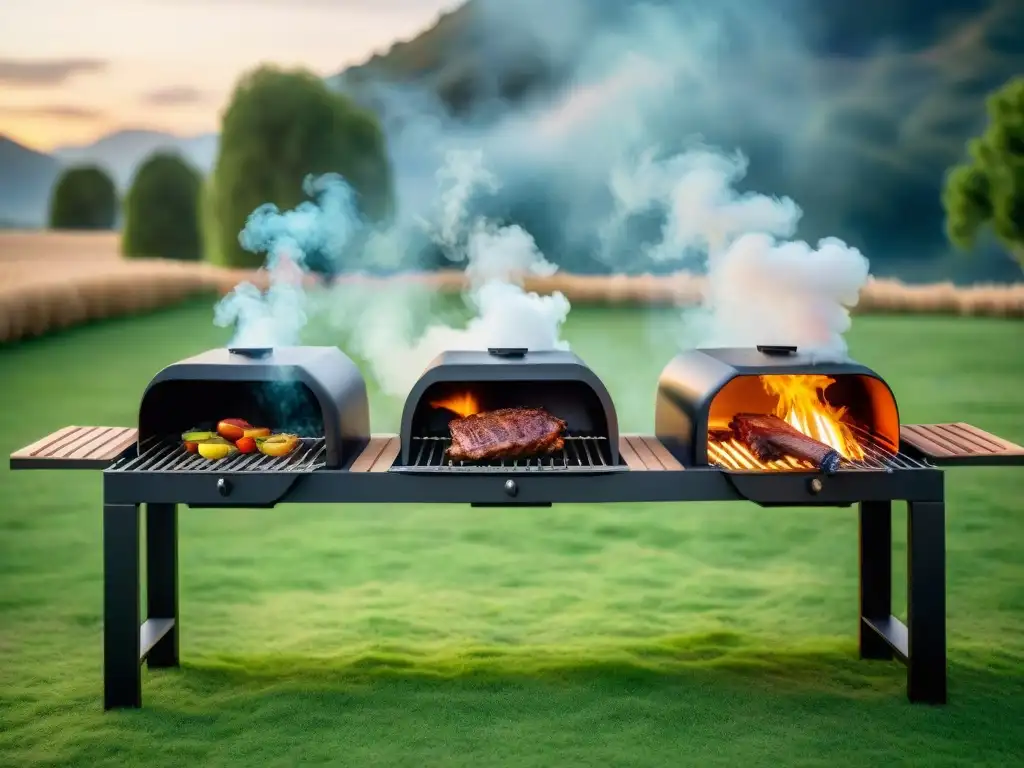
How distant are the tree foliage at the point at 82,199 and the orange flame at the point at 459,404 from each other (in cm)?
1422

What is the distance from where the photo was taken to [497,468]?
12.6ft

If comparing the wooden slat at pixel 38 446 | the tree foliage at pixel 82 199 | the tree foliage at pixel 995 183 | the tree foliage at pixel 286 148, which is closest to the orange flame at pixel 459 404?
the wooden slat at pixel 38 446

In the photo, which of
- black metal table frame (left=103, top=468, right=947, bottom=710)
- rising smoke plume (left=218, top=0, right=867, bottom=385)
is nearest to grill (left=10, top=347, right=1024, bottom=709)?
black metal table frame (left=103, top=468, right=947, bottom=710)

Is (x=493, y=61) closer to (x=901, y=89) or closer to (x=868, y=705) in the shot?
(x=901, y=89)

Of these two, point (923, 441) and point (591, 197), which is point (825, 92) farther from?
point (923, 441)

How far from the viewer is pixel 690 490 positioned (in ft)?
12.8

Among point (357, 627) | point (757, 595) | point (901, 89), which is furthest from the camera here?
point (901, 89)

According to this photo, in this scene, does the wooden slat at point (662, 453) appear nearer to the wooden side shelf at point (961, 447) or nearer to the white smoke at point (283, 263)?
the wooden side shelf at point (961, 447)

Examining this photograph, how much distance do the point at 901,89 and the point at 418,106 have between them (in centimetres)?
862

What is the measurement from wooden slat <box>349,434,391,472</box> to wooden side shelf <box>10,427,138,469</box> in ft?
2.77

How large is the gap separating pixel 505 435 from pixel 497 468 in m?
0.19

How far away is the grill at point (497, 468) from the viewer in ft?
12.6

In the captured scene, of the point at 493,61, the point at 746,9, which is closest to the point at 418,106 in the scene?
the point at 493,61

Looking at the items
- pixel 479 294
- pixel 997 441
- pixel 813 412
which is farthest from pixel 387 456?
pixel 997 441
